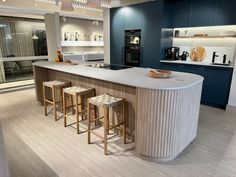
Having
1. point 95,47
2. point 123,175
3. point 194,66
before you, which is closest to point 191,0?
point 194,66

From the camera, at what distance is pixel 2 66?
577 cm

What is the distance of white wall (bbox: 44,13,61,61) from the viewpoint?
5816 millimetres

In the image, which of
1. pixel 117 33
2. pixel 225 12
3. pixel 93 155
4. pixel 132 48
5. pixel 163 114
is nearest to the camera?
pixel 163 114

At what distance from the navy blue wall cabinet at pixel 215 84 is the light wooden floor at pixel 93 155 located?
2.12 feet

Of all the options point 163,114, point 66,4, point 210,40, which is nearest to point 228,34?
point 210,40

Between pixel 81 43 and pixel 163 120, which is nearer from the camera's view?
pixel 163 120

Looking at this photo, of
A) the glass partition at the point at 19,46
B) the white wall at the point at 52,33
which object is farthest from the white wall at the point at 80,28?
the white wall at the point at 52,33

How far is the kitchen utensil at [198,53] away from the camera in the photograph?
4415 millimetres

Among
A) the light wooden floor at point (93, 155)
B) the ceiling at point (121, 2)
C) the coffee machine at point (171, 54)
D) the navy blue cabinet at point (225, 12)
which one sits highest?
the ceiling at point (121, 2)

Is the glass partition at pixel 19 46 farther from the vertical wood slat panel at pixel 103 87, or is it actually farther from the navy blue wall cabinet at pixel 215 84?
the navy blue wall cabinet at pixel 215 84

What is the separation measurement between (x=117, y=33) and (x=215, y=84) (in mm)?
2994

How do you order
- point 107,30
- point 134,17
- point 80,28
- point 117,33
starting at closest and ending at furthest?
point 134,17 → point 117,33 → point 107,30 → point 80,28

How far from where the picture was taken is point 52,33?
6016 mm

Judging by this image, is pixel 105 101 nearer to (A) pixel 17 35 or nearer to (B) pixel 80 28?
(A) pixel 17 35
